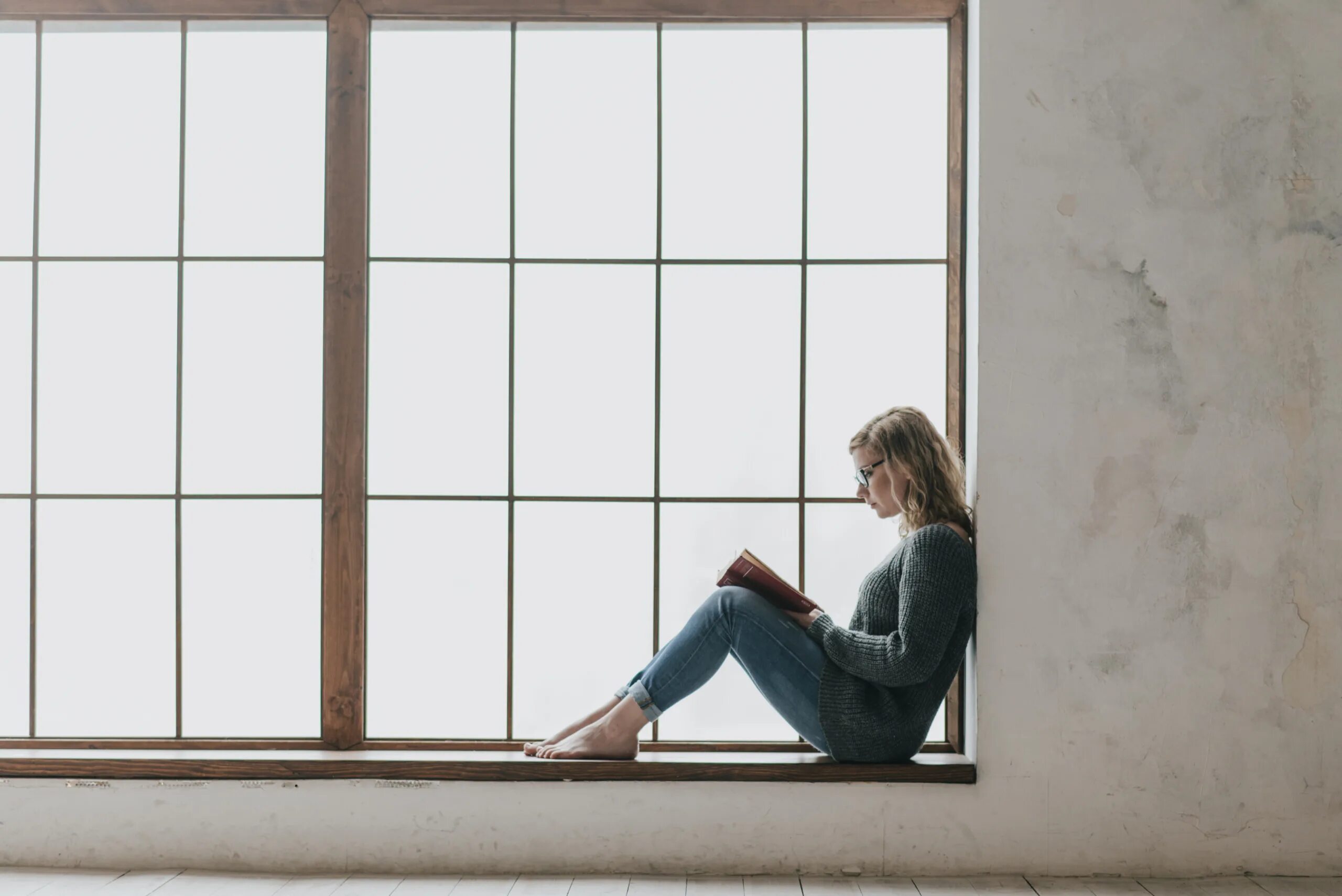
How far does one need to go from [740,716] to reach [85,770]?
1650mm

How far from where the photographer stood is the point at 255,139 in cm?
265

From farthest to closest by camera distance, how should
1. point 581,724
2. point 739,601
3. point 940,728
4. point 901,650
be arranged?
point 940,728
point 581,724
point 739,601
point 901,650

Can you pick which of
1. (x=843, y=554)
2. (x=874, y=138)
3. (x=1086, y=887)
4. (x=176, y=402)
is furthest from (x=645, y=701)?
(x=874, y=138)

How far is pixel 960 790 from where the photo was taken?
2.39 metres

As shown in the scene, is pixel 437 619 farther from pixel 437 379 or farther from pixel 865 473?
pixel 865 473

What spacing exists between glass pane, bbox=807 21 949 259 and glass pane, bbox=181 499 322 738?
1632 millimetres

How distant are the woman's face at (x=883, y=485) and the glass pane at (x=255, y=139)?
5.10 feet

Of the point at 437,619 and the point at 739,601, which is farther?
the point at 437,619

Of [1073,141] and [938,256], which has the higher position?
[1073,141]

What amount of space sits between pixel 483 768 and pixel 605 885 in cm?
40

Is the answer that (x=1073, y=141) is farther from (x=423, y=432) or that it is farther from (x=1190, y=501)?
(x=423, y=432)

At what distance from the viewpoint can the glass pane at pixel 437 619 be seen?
2.62m

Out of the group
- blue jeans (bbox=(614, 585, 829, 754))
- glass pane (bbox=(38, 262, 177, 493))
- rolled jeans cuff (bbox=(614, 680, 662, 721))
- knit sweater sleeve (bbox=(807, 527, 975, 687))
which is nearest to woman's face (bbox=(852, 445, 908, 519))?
knit sweater sleeve (bbox=(807, 527, 975, 687))

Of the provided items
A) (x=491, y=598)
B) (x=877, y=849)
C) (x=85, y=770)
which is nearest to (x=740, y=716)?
(x=877, y=849)
